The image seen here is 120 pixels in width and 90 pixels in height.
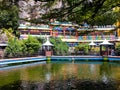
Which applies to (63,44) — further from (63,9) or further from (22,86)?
(63,9)

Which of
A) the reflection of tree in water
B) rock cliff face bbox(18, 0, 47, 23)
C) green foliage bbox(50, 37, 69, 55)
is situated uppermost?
rock cliff face bbox(18, 0, 47, 23)

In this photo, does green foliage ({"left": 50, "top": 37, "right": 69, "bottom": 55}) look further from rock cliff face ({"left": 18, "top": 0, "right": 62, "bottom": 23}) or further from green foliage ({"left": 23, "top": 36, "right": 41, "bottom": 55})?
rock cliff face ({"left": 18, "top": 0, "right": 62, "bottom": 23})

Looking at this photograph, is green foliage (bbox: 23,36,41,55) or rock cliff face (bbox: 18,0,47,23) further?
green foliage (bbox: 23,36,41,55)

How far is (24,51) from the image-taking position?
111ft

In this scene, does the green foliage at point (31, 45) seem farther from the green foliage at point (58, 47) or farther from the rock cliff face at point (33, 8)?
the rock cliff face at point (33, 8)

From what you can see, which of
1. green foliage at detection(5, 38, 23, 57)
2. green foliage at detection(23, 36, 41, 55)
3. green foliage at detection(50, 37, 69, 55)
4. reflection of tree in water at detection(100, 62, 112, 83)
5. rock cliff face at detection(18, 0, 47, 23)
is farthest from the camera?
green foliage at detection(50, 37, 69, 55)

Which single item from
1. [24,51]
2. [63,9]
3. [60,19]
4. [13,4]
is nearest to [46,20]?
[60,19]

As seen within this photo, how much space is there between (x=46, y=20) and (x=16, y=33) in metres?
30.4

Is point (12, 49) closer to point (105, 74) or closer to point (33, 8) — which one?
point (105, 74)

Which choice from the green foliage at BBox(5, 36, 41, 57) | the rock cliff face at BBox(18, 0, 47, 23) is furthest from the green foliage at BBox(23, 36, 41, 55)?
the rock cliff face at BBox(18, 0, 47, 23)

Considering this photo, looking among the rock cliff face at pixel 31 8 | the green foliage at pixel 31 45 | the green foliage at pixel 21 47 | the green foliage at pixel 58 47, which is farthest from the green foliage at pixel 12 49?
the rock cliff face at pixel 31 8

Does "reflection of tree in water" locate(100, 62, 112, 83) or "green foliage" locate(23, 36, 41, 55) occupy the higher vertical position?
"green foliage" locate(23, 36, 41, 55)

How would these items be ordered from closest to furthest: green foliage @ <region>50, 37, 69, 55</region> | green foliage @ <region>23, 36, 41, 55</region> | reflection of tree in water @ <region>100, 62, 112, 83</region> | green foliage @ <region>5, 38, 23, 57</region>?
reflection of tree in water @ <region>100, 62, 112, 83</region> < green foliage @ <region>5, 38, 23, 57</region> < green foliage @ <region>23, 36, 41, 55</region> < green foliage @ <region>50, 37, 69, 55</region>

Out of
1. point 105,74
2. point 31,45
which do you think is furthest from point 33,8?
point 31,45
